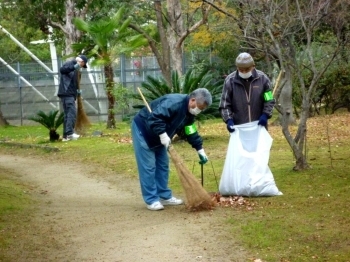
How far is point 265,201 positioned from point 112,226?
204 centimetres

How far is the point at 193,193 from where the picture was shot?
9820 millimetres

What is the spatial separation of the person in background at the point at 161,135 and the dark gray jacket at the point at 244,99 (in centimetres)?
110

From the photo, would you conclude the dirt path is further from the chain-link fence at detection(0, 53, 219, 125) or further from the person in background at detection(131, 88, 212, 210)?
the chain-link fence at detection(0, 53, 219, 125)

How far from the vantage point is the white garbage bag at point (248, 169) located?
35.2 ft

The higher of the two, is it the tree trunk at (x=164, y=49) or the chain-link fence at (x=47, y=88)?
the tree trunk at (x=164, y=49)

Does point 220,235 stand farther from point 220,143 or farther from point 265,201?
point 220,143

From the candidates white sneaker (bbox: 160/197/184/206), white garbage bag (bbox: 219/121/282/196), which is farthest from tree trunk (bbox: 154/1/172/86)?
white sneaker (bbox: 160/197/184/206)

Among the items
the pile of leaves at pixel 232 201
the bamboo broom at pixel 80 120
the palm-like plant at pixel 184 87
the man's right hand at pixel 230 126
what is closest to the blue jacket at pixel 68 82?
the bamboo broom at pixel 80 120

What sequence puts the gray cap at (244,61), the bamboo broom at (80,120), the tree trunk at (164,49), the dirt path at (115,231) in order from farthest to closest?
the tree trunk at (164,49), the bamboo broom at (80,120), the gray cap at (244,61), the dirt path at (115,231)

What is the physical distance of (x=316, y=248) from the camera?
799 cm

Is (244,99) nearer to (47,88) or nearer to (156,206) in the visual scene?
(156,206)

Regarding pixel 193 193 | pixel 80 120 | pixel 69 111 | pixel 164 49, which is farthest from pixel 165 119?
pixel 164 49

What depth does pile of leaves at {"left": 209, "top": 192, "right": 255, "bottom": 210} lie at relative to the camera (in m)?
10.2

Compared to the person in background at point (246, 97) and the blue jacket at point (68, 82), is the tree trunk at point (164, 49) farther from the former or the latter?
the person in background at point (246, 97)
